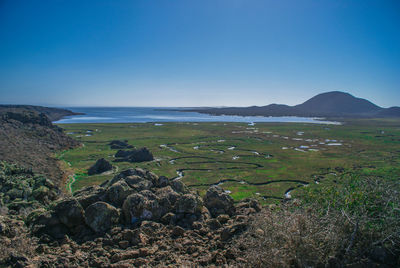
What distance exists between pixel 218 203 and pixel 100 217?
5.69 metres

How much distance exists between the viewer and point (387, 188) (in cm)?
905

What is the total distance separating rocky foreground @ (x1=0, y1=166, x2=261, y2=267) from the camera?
818 cm

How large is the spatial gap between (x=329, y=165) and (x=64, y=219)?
1666 inches

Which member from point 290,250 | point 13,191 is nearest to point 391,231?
point 290,250

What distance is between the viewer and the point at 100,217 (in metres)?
10.0

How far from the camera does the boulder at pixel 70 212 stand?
10078mm

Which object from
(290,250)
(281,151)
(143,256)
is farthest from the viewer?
(281,151)

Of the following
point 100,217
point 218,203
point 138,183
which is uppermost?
point 138,183

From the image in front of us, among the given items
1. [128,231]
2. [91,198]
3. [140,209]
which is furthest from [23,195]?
[128,231]

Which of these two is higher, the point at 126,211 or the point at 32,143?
the point at 126,211

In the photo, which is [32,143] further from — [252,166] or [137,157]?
[252,166]

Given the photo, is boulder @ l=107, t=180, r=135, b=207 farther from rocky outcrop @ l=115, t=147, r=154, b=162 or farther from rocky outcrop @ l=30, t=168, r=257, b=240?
rocky outcrop @ l=115, t=147, r=154, b=162

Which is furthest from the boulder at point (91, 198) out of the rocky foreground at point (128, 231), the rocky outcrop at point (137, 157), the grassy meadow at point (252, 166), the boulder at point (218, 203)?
the rocky outcrop at point (137, 157)

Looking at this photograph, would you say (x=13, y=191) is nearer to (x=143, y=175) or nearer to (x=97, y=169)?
(x=143, y=175)
